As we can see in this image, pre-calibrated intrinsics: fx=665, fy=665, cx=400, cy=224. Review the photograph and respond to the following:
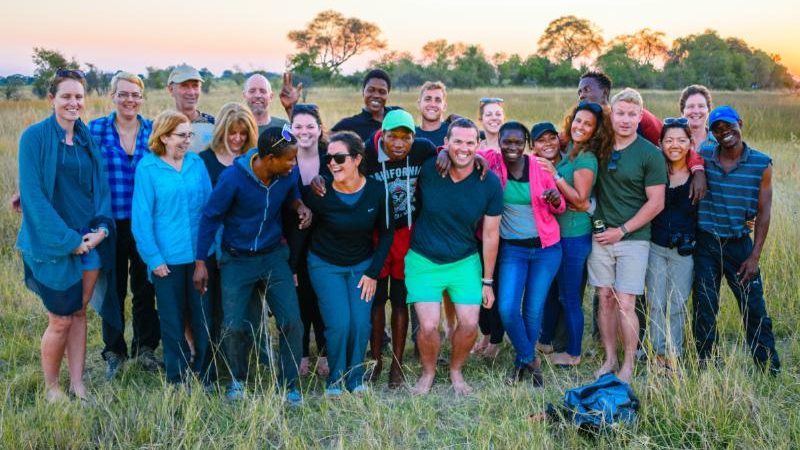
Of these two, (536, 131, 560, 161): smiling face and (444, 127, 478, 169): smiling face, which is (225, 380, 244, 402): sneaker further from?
(536, 131, 560, 161): smiling face

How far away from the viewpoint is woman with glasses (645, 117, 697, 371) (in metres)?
4.65

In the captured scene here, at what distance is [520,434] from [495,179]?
1.71 meters

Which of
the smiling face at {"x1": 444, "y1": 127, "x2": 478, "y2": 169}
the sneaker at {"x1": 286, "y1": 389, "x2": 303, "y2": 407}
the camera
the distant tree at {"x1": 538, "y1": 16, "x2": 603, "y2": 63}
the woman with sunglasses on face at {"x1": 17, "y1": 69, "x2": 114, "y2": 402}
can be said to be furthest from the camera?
the distant tree at {"x1": 538, "y1": 16, "x2": 603, "y2": 63}

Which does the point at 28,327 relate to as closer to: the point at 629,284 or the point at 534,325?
the point at 534,325

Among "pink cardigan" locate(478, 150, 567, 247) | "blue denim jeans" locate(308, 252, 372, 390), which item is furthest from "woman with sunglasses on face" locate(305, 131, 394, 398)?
"pink cardigan" locate(478, 150, 567, 247)

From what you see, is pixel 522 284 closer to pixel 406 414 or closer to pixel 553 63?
pixel 406 414

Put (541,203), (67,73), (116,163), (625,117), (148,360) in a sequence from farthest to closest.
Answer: (148,360) < (116,163) < (541,203) < (625,117) < (67,73)

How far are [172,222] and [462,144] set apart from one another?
200 cm

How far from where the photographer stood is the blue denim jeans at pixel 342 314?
14.9ft

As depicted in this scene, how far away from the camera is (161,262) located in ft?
14.4

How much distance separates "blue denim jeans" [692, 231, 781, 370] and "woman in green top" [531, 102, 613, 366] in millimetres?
789

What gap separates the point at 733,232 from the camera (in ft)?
14.9

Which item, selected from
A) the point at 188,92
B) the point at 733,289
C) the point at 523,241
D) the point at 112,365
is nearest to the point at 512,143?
the point at 523,241

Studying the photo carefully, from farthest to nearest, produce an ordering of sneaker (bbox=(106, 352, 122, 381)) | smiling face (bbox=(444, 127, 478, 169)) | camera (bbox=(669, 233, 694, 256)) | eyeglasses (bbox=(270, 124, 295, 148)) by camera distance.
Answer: sneaker (bbox=(106, 352, 122, 381)) < camera (bbox=(669, 233, 694, 256)) < smiling face (bbox=(444, 127, 478, 169)) < eyeglasses (bbox=(270, 124, 295, 148))
